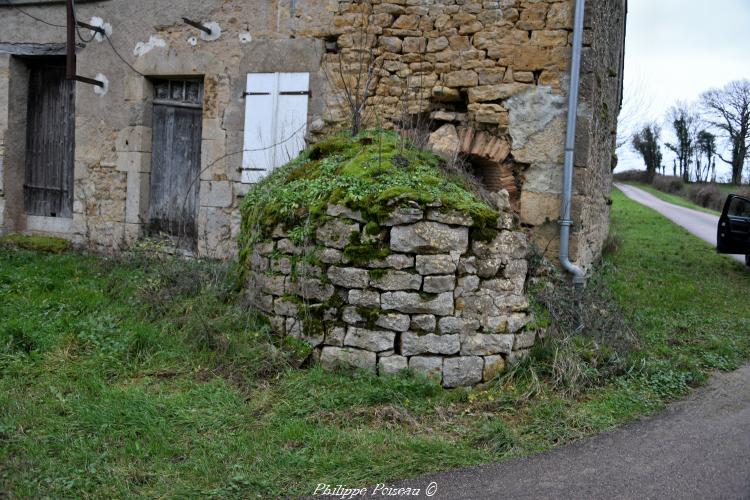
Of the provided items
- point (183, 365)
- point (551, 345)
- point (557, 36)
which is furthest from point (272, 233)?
point (557, 36)

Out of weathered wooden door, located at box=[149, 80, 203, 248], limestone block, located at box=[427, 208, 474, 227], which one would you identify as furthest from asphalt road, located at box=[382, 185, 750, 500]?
weathered wooden door, located at box=[149, 80, 203, 248]

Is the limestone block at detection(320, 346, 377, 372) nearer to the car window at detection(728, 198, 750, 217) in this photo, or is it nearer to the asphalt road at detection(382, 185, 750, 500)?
the asphalt road at detection(382, 185, 750, 500)

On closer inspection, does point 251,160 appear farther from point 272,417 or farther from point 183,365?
point 272,417

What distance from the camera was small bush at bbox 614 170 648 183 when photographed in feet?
161

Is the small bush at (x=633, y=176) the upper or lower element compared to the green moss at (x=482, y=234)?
upper

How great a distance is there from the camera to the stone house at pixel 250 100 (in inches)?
266

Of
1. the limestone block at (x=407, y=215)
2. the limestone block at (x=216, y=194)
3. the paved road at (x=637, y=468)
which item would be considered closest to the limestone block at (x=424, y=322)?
the limestone block at (x=407, y=215)

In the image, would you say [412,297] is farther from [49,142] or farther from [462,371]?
[49,142]

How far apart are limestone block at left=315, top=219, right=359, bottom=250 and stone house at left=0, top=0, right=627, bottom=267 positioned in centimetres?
190

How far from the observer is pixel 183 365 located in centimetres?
489

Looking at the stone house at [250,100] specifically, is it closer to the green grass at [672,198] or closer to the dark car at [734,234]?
the dark car at [734,234]

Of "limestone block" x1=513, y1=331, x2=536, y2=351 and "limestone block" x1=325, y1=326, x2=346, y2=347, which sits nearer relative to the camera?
"limestone block" x1=325, y1=326, x2=346, y2=347

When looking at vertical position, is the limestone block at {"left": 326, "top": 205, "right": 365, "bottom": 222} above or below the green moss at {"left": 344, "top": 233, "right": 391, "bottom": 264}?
above

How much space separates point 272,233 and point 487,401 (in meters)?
2.15
